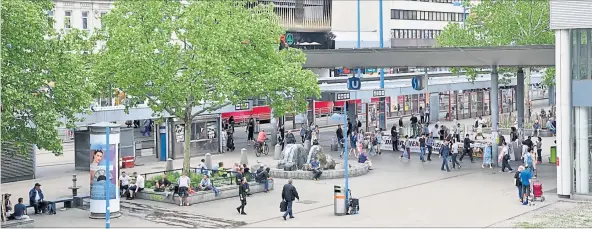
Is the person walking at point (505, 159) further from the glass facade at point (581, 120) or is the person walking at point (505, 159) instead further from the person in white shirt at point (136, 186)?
the person in white shirt at point (136, 186)

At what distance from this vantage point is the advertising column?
2920 cm

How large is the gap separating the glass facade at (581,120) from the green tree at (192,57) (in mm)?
9861

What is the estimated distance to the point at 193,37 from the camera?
3394 centimetres

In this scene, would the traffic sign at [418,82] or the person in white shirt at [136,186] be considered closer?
the person in white shirt at [136,186]

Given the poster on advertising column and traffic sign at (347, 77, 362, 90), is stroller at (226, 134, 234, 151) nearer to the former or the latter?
traffic sign at (347, 77, 362, 90)

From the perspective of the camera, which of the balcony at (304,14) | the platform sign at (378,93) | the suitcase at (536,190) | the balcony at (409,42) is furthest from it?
the balcony at (409,42)

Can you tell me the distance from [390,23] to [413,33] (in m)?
5.45

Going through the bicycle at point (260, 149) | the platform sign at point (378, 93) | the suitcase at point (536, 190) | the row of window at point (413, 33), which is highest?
the row of window at point (413, 33)

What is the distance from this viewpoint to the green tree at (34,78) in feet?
89.7

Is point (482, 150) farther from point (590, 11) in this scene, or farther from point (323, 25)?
point (323, 25)

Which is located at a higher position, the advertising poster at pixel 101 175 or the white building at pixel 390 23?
the white building at pixel 390 23

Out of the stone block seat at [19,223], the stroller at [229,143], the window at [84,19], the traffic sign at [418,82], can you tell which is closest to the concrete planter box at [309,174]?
the traffic sign at [418,82]

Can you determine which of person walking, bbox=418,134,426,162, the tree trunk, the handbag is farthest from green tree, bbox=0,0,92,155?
person walking, bbox=418,134,426,162

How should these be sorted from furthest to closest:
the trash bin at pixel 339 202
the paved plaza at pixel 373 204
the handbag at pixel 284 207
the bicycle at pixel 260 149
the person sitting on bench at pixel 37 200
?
the bicycle at pixel 260 149 < the person sitting on bench at pixel 37 200 < the trash bin at pixel 339 202 < the handbag at pixel 284 207 < the paved plaza at pixel 373 204
